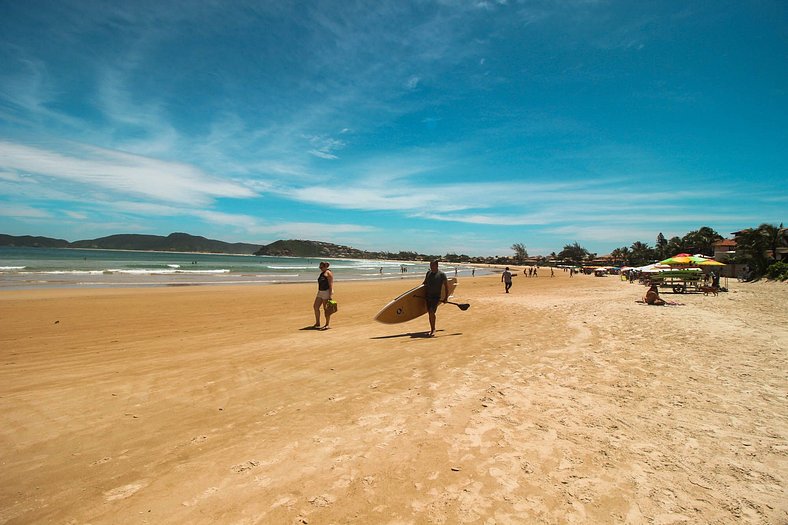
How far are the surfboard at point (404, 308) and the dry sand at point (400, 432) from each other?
2.27 metres

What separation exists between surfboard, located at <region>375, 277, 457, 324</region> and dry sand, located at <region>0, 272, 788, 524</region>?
227 cm

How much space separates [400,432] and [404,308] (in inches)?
258

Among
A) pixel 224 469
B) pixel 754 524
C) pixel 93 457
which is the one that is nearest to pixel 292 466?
pixel 224 469

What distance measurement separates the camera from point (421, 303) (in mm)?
10227

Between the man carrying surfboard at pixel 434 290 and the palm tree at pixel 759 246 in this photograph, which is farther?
the palm tree at pixel 759 246

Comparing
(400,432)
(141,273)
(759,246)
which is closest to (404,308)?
(400,432)

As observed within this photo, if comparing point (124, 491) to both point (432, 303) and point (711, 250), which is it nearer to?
point (432, 303)

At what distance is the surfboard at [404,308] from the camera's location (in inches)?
392

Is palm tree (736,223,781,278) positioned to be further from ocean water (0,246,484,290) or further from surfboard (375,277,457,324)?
surfboard (375,277,457,324)

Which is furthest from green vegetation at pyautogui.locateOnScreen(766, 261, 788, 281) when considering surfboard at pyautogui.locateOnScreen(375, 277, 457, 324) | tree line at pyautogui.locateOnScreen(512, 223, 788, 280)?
surfboard at pyautogui.locateOnScreen(375, 277, 457, 324)

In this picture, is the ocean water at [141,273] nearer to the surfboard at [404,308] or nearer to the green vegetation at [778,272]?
the surfboard at [404,308]

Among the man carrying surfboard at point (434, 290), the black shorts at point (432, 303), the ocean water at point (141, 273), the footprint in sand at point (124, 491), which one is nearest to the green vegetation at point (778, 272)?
the man carrying surfboard at point (434, 290)

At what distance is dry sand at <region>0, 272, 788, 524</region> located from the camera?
2521 millimetres

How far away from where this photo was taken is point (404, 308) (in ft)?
33.1
